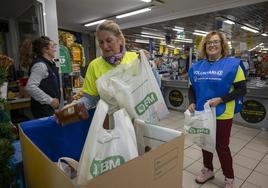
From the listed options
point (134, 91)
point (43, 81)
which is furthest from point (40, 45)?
point (134, 91)

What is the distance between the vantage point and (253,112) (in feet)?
12.9

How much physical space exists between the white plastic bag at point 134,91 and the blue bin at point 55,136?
0.31 metres

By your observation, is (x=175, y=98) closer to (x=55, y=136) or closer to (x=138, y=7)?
(x=138, y=7)

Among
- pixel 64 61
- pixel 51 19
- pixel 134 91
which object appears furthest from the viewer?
pixel 64 61

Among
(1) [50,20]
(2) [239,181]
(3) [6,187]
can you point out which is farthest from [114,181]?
(1) [50,20]

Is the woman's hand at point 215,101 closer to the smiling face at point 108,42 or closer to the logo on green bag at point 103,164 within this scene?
the smiling face at point 108,42

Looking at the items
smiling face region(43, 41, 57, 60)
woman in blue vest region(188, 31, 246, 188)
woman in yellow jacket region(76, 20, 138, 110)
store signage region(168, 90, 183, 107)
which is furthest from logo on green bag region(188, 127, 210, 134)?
store signage region(168, 90, 183, 107)

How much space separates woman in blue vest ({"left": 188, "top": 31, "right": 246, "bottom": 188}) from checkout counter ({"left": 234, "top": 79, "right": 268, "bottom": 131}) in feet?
7.54

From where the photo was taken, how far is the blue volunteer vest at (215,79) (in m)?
1.72

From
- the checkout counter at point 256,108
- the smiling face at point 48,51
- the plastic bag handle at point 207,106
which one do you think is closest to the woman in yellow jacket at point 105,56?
the plastic bag handle at point 207,106

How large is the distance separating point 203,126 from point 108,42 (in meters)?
1.13

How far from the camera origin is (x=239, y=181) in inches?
88.7

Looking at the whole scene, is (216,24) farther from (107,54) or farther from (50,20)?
(107,54)

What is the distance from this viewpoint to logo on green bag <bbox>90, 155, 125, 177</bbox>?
1.82ft
